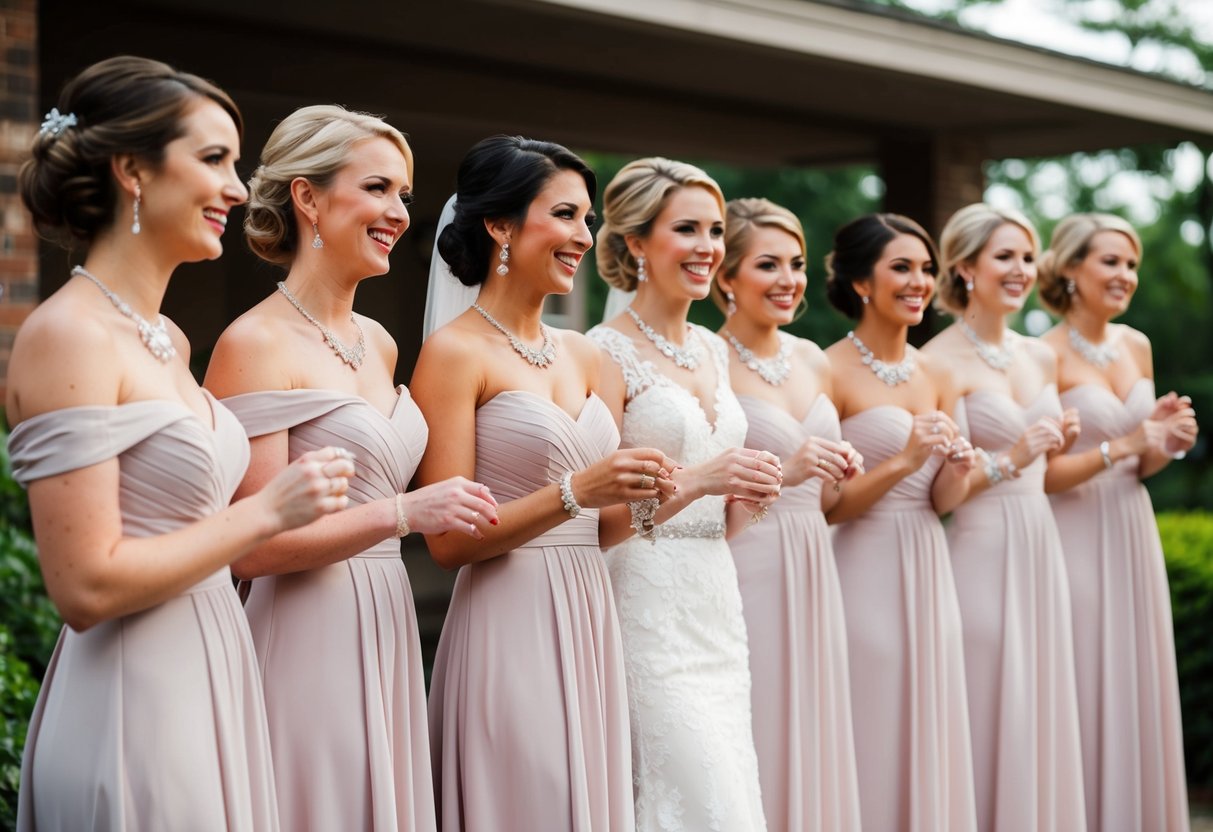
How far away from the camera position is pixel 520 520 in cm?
390

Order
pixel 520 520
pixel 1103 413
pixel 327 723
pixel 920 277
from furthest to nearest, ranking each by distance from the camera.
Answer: pixel 1103 413 → pixel 920 277 → pixel 520 520 → pixel 327 723

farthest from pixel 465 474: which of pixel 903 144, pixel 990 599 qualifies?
pixel 903 144

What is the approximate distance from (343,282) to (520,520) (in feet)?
2.54

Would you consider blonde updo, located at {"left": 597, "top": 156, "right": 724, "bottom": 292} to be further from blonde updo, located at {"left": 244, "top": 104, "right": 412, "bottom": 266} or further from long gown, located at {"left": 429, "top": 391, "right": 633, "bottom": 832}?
blonde updo, located at {"left": 244, "top": 104, "right": 412, "bottom": 266}

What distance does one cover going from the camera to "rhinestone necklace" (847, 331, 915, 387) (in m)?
5.77

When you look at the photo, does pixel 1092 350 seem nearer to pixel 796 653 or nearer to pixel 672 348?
pixel 796 653

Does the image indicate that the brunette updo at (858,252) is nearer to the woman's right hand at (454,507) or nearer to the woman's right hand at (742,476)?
the woman's right hand at (742,476)

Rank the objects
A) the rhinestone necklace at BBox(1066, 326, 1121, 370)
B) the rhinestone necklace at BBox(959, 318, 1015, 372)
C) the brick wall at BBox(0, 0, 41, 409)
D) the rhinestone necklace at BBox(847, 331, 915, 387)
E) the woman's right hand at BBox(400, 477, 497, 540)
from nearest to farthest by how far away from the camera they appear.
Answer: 1. the woman's right hand at BBox(400, 477, 497, 540)
2. the rhinestone necklace at BBox(847, 331, 915, 387)
3. the rhinestone necklace at BBox(959, 318, 1015, 372)
4. the brick wall at BBox(0, 0, 41, 409)
5. the rhinestone necklace at BBox(1066, 326, 1121, 370)

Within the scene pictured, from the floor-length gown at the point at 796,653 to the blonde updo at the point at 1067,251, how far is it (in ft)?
7.05

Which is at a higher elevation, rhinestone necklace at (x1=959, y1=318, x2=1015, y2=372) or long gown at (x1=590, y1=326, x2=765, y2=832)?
rhinestone necklace at (x1=959, y1=318, x2=1015, y2=372)

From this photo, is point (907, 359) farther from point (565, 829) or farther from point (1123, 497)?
point (565, 829)

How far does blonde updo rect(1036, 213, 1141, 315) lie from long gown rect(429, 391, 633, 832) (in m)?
3.62

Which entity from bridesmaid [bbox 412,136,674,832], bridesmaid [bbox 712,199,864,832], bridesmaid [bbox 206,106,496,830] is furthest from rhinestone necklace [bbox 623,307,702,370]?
bridesmaid [bbox 206,106,496,830]

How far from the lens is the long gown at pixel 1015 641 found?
19.5 ft
